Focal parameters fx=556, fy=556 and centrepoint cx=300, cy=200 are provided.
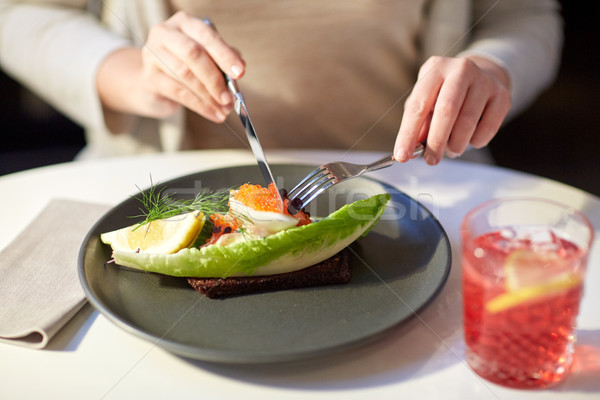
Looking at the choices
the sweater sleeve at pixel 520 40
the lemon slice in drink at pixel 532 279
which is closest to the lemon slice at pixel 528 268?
the lemon slice in drink at pixel 532 279

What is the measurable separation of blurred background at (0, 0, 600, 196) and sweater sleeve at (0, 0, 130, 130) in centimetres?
164

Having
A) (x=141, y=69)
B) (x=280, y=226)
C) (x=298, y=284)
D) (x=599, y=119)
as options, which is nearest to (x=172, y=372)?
(x=298, y=284)

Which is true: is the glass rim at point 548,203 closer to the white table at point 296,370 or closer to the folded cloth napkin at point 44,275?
the white table at point 296,370

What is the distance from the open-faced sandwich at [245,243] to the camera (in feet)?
3.88

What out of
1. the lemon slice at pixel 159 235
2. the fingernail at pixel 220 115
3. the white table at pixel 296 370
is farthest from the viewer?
the fingernail at pixel 220 115

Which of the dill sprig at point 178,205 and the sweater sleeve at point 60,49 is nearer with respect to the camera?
the dill sprig at point 178,205

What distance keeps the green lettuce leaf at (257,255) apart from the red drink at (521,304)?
372 mm

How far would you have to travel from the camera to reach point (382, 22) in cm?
220

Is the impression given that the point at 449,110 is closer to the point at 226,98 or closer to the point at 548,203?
the point at 548,203

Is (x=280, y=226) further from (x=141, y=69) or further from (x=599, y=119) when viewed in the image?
(x=599, y=119)

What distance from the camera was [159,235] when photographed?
1297 mm

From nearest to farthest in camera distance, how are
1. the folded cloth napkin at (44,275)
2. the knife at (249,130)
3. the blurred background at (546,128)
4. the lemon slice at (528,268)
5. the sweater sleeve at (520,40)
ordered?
the lemon slice at (528,268), the folded cloth napkin at (44,275), the knife at (249,130), the sweater sleeve at (520,40), the blurred background at (546,128)

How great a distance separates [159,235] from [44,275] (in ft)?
0.89

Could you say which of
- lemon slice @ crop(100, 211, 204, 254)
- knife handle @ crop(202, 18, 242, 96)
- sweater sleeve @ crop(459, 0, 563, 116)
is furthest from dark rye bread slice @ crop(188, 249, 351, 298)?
sweater sleeve @ crop(459, 0, 563, 116)
